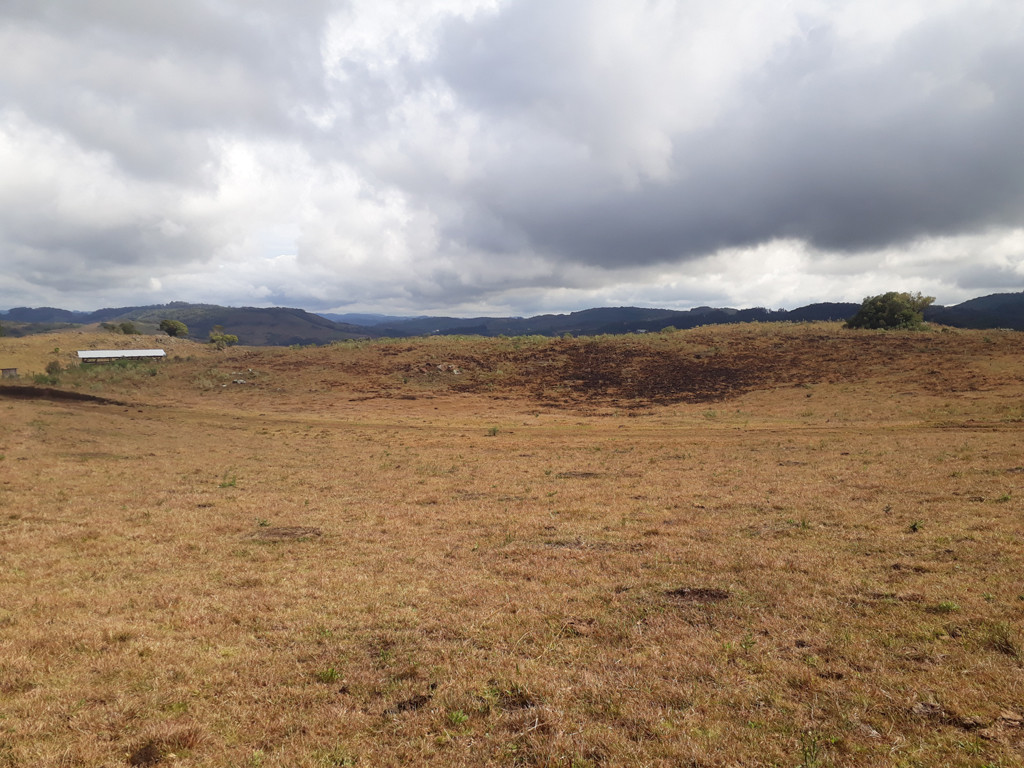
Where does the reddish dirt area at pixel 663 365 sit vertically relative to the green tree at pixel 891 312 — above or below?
below

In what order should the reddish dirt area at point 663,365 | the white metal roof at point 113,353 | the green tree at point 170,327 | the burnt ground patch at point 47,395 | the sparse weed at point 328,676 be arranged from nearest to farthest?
1. the sparse weed at point 328,676
2. the burnt ground patch at point 47,395
3. the reddish dirt area at point 663,365
4. the white metal roof at point 113,353
5. the green tree at point 170,327

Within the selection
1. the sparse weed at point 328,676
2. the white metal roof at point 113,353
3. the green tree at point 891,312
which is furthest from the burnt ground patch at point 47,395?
the green tree at point 891,312

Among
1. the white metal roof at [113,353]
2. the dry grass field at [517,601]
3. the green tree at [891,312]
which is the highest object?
the green tree at [891,312]

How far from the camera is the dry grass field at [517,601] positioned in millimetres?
5324

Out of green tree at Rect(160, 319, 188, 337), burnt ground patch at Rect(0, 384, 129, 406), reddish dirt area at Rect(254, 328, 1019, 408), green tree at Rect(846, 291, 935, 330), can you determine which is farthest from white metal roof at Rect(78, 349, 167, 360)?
green tree at Rect(846, 291, 935, 330)

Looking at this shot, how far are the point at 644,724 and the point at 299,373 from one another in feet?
175

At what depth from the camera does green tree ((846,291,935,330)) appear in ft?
205

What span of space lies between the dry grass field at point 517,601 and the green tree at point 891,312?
43048 mm

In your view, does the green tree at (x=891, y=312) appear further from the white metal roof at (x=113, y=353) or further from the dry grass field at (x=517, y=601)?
the white metal roof at (x=113, y=353)

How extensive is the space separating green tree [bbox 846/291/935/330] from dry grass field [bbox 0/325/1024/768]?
43048mm


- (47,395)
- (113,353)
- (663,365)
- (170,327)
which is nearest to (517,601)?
(47,395)

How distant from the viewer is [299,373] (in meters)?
53.3

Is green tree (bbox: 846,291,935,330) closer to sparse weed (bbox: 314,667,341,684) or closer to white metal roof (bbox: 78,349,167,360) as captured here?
sparse weed (bbox: 314,667,341,684)

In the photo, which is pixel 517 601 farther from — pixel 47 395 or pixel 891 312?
pixel 891 312
